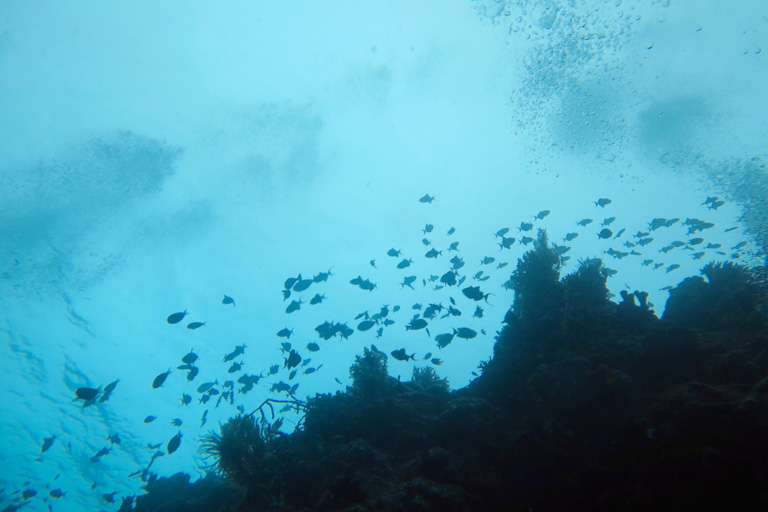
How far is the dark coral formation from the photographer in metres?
4.36

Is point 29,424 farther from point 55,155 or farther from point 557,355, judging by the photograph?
point 557,355

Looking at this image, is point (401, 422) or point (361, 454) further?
point (401, 422)

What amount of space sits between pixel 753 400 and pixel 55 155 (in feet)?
114

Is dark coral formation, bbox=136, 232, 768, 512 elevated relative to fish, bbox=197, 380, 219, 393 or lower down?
lower down

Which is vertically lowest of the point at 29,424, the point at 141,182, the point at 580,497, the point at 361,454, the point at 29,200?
the point at 580,497

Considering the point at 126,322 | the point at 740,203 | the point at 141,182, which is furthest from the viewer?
the point at 126,322

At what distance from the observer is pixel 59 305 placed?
27.8m

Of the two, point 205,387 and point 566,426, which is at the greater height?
point 205,387

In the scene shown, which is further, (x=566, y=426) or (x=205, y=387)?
(x=205, y=387)

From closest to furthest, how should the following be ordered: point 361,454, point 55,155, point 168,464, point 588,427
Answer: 1. point 588,427
2. point 361,454
3. point 55,155
4. point 168,464

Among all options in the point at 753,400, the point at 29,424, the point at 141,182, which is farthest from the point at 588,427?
the point at 29,424

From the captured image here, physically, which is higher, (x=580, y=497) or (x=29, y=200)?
(x=29, y=200)

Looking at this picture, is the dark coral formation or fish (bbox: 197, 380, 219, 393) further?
fish (bbox: 197, 380, 219, 393)

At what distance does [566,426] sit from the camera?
5879 millimetres
